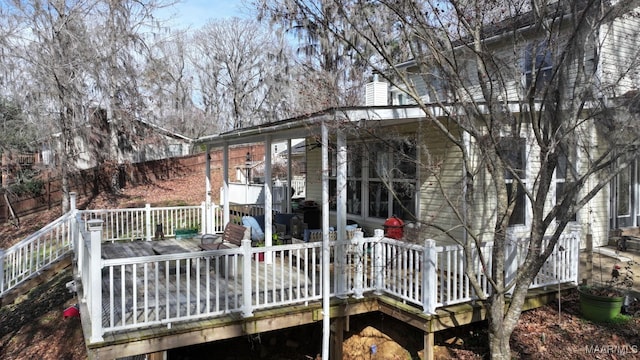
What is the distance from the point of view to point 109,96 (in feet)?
56.3

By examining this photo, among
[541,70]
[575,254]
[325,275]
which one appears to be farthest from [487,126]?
[575,254]

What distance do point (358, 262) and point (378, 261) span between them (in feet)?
1.10

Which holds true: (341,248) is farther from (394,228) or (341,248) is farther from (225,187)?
(225,187)

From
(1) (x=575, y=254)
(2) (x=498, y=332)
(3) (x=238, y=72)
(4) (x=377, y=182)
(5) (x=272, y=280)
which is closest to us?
(2) (x=498, y=332)

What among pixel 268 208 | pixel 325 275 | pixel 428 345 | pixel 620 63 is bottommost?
pixel 428 345

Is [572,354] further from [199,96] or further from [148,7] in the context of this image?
[199,96]

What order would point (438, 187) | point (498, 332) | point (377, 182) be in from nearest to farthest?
point (498, 332), point (438, 187), point (377, 182)

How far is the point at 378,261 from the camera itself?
21.0 ft

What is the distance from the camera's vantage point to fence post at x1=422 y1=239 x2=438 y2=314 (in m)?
5.54

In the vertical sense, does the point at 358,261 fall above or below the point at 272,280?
above

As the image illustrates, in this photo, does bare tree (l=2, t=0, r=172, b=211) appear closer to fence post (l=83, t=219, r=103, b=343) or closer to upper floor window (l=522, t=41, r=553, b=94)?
fence post (l=83, t=219, r=103, b=343)

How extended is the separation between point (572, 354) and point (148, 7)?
18.1 meters

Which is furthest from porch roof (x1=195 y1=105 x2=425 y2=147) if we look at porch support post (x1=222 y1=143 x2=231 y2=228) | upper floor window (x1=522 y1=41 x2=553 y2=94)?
porch support post (x1=222 y1=143 x2=231 y2=228)

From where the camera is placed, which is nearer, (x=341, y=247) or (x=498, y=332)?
(x=498, y=332)
